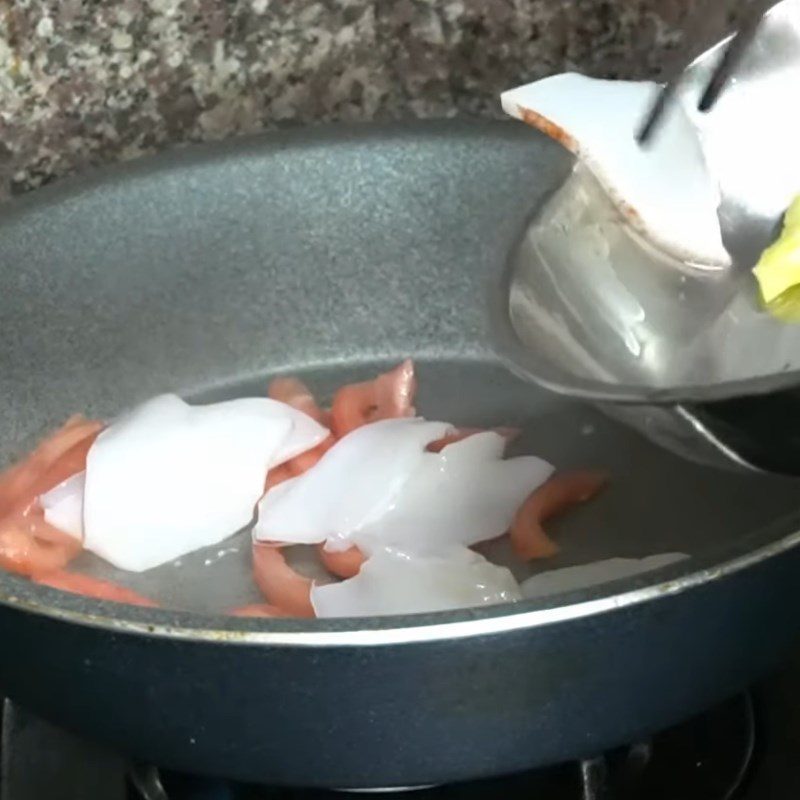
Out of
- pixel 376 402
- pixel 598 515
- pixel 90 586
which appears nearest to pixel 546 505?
pixel 598 515

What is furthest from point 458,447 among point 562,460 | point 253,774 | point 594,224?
point 253,774

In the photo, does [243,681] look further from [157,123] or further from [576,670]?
[157,123]

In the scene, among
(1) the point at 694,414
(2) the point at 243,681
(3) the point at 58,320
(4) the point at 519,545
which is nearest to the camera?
(2) the point at 243,681

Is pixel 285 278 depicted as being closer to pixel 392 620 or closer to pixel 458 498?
pixel 458 498

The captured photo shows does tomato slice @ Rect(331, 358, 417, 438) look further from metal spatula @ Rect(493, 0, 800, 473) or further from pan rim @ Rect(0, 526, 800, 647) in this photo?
pan rim @ Rect(0, 526, 800, 647)

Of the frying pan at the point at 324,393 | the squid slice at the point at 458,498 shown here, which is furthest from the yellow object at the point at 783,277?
the squid slice at the point at 458,498

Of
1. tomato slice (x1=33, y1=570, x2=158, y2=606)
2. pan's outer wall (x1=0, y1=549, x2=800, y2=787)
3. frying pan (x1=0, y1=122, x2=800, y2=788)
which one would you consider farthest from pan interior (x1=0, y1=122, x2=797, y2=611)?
pan's outer wall (x1=0, y1=549, x2=800, y2=787)
